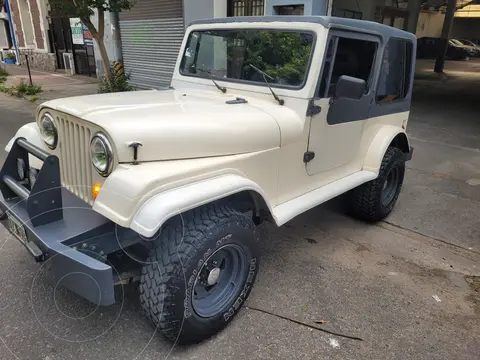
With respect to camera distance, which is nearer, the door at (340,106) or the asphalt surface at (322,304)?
the asphalt surface at (322,304)

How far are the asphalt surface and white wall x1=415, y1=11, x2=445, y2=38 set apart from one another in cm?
3495

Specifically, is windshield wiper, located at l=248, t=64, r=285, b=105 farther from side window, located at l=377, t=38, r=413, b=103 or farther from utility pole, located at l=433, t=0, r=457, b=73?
utility pole, located at l=433, t=0, r=457, b=73

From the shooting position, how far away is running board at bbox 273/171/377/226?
273 centimetres

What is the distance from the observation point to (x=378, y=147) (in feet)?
12.0

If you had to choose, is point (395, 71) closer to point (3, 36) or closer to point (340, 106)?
point (340, 106)

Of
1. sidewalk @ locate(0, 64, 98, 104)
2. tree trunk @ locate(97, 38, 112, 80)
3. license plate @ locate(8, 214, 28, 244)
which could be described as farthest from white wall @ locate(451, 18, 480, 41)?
license plate @ locate(8, 214, 28, 244)

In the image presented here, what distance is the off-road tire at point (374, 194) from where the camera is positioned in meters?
3.84

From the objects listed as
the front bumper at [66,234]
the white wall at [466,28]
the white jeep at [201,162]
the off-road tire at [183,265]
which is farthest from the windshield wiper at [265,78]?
the white wall at [466,28]

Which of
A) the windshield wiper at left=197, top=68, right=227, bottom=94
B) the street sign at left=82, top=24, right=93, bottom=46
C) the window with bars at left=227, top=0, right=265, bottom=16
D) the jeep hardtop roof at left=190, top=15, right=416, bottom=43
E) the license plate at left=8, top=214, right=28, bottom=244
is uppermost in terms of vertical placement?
the window with bars at left=227, top=0, right=265, bottom=16

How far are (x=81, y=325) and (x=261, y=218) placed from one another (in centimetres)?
139

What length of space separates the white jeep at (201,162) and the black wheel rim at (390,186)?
0.68 metres

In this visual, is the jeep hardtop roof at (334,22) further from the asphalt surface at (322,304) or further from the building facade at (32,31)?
the building facade at (32,31)

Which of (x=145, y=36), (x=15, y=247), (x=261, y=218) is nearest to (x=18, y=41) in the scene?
(x=145, y=36)

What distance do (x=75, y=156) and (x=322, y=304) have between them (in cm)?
195
